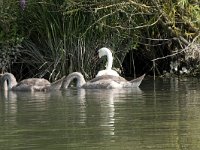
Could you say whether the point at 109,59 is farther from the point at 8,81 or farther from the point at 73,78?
the point at 8,81

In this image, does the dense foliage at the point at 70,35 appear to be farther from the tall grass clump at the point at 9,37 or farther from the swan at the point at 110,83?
the swan at the point at 110,83

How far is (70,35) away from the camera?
2144cm

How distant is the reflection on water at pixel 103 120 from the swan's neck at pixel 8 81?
2.45m

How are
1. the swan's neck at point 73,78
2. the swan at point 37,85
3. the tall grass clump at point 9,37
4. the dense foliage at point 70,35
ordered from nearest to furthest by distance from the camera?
the swan at point 37,85 < the swan's neck at point 73,78 < the dense foliage at point 70,35 < the tall grass clump at point 9,37

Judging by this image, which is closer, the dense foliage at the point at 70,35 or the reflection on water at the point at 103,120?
the reflection on water at the point at 103,120

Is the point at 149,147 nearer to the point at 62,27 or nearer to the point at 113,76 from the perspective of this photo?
the point at 113,76

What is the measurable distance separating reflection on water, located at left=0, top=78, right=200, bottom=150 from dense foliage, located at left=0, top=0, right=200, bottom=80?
148 inches

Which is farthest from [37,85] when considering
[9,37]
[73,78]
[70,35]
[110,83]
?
[9,37]

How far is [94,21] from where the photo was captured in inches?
837

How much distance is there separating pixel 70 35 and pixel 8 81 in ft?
8.10

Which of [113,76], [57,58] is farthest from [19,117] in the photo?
[57,58]

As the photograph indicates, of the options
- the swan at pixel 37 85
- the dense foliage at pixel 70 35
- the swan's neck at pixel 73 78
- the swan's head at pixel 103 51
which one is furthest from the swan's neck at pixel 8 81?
the swan's head at pixel 103 51

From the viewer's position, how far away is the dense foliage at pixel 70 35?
2080 cm

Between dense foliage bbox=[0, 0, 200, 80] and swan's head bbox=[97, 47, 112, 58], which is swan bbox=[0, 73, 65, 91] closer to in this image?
swan's head bbox=[97, 47, 112, 58]
